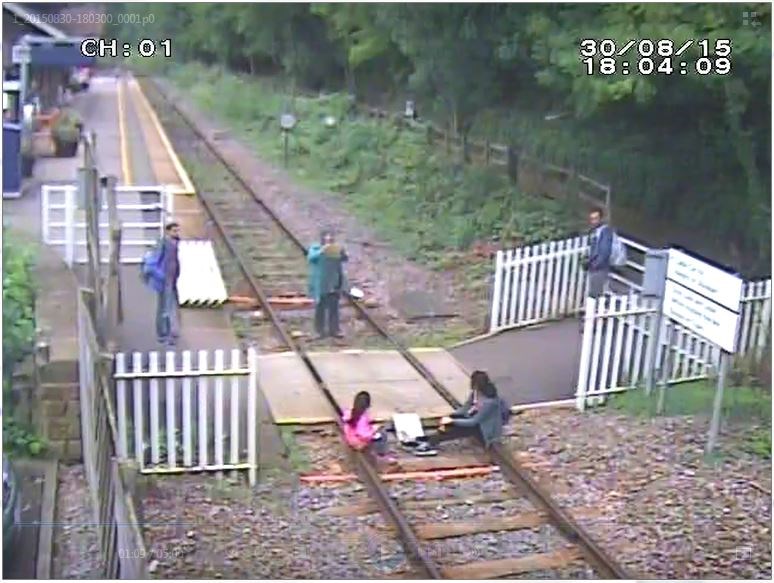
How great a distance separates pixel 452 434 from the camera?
3.68m

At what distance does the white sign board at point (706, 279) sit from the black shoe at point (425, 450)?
37.8 inches

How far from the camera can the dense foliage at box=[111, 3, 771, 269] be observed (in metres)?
2.98

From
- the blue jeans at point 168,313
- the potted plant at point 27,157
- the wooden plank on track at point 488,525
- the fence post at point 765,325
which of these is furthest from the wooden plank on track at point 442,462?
the potted plant at point 27,157

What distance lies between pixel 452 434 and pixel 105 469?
1250 millimetres

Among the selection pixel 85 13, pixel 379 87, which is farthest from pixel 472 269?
pixel 85 13

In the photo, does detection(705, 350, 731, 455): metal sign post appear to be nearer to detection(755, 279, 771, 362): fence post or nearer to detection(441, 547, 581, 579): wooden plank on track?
detection(755, 279, 771, 362): fence post

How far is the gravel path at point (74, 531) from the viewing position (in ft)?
9.61

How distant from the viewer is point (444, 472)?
3.57 meters

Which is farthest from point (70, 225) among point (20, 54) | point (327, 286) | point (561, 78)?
point (561, 78)

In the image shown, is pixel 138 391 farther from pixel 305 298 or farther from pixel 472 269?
pixel 472 269

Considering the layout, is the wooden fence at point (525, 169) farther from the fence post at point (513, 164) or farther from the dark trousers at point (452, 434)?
the dark trousers at point (452, 434)

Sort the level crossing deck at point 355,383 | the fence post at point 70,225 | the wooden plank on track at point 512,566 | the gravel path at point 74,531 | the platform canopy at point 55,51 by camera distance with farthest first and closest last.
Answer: the fence post at point 70,225
the level crossing deck at point 355,383
the wooden plank on track at point 512,566
the gravel path at point 74,531
the platform canopy at point 55,51

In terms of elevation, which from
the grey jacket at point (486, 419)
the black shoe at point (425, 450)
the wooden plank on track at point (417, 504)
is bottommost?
the wooden plank on track at point (417, 504)

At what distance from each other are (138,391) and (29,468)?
1.28 feet
